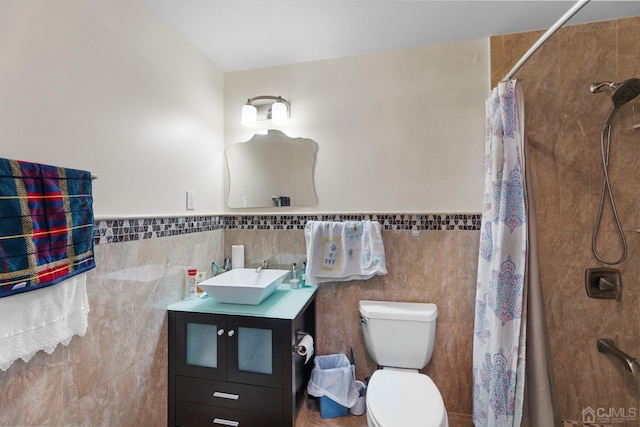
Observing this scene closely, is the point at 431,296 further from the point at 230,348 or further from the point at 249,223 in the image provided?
the point at 249,223

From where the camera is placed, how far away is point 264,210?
6.64 ft

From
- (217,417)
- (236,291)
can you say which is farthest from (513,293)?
(217,417)

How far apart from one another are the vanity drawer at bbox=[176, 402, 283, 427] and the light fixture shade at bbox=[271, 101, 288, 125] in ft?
5.68

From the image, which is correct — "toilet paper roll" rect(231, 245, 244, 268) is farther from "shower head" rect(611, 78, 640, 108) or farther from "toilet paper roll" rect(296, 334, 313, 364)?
"shower head" rect(611, 78, 640, 108)

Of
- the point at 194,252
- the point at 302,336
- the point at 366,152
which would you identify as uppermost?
the point at 366,152

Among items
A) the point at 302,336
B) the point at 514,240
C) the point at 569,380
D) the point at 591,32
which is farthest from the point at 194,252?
the point at 591,32

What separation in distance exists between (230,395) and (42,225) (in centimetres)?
113

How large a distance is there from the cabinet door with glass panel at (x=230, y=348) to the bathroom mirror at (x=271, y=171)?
841 mm

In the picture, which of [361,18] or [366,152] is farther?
[366,152]

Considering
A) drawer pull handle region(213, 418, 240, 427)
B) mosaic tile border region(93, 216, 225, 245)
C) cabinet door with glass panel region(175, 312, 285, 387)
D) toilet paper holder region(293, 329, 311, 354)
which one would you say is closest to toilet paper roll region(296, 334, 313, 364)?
toilet paper holder region(293, 329, 311, 354)

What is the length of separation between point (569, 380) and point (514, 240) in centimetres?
97

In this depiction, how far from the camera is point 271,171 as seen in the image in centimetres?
202

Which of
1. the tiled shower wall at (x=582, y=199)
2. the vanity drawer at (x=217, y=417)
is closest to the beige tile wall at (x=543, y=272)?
the tiled shower wall at (x=582, y=199)

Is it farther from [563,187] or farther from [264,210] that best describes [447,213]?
[264,210]
